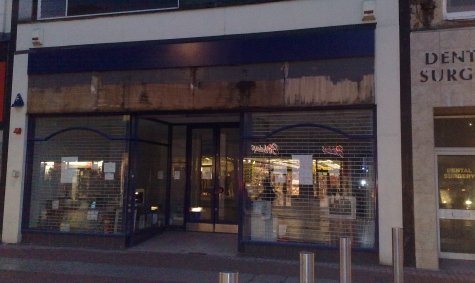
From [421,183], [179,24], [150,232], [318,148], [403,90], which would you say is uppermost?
[179,24]

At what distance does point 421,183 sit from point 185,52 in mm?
5577

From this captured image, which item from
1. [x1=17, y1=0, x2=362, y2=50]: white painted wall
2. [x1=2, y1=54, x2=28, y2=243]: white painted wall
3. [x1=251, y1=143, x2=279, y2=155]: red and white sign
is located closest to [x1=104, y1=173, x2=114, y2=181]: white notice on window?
[x1=2, y1=54, x2=28, y2=243]: white painted wall

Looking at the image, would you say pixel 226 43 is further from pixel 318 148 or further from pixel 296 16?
pixel 318 148

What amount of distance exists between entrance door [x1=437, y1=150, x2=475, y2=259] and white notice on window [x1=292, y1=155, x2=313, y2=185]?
2754 mm

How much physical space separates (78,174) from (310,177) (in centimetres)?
548

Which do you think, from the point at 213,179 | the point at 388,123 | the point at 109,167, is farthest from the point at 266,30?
the point at 109,167

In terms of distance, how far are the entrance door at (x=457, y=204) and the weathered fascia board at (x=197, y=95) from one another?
2.37 metres

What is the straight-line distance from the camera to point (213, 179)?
13.3 m

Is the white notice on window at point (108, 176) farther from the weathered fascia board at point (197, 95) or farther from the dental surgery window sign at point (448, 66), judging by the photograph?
the dental surgery window sign at point (448, 66)

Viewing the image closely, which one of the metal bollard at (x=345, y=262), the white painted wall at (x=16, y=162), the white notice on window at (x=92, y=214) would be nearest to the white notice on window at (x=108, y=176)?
the white notice on window at (x=92, y=214)

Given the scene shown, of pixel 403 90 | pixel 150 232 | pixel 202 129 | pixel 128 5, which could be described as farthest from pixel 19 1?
pixel 403 90

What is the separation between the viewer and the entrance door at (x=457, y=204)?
10.5 m

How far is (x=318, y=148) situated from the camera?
1039 cm

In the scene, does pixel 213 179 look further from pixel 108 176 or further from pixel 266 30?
pixel 266 30
